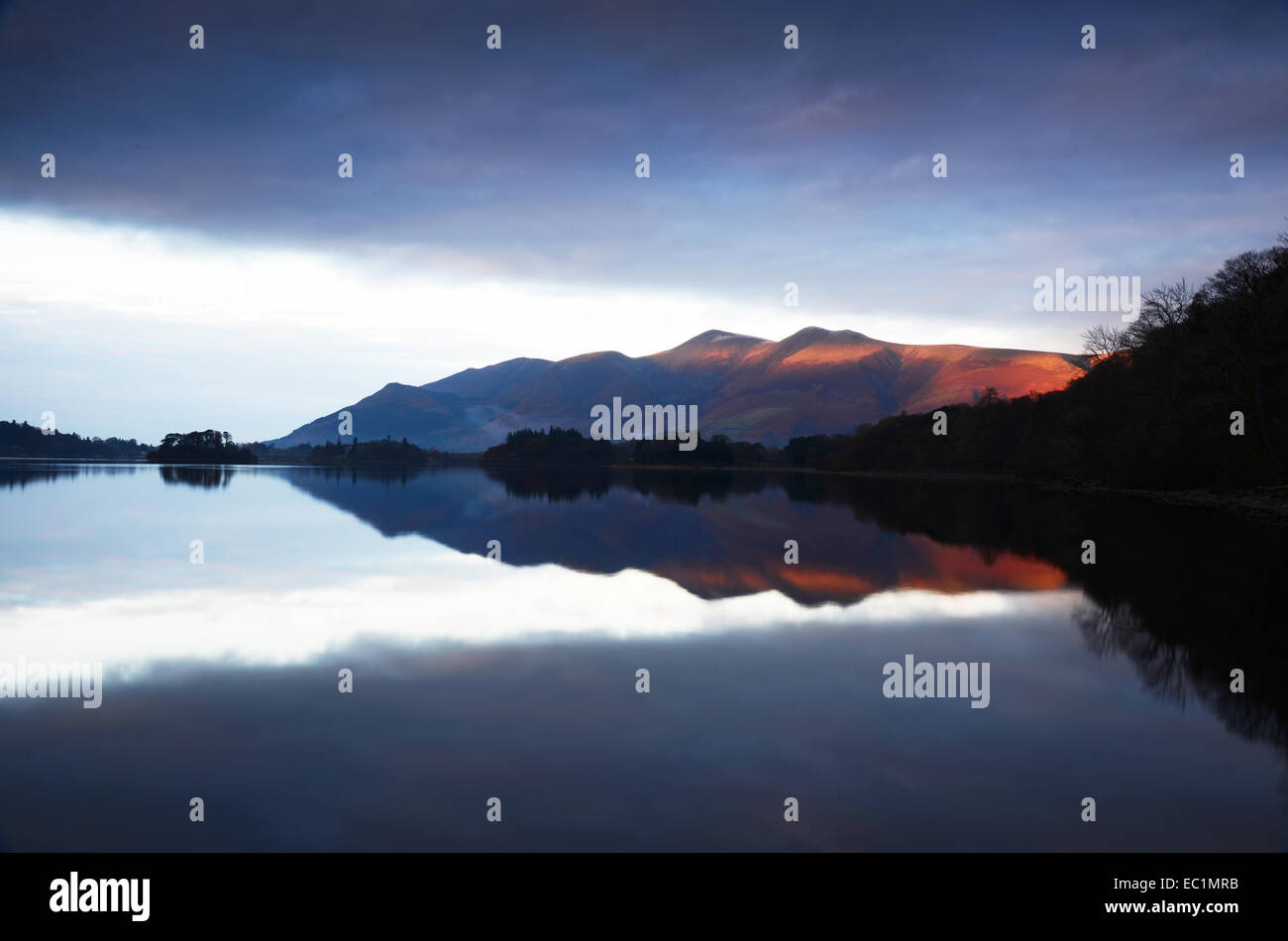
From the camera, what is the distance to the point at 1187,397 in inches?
2143

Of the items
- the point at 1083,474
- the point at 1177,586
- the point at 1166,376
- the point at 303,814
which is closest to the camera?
the point at 303,814

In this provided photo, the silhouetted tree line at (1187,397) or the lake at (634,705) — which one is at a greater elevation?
the silhouetted tree line at (1187,397)

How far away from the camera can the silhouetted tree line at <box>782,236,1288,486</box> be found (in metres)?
45.7

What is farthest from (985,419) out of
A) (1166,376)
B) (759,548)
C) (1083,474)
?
(759,548)

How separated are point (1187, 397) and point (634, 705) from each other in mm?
59565

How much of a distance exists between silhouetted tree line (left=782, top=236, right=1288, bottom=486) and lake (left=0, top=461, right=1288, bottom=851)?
109ft

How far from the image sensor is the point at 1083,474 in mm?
75188

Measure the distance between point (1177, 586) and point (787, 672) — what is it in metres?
11.1

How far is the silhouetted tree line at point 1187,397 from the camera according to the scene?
150 feet

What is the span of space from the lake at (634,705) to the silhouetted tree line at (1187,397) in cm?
3307

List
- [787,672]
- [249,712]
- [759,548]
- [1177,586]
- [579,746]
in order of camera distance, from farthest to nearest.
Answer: [759,548], [1177,586], [787,672], [249,712], [579,746]
